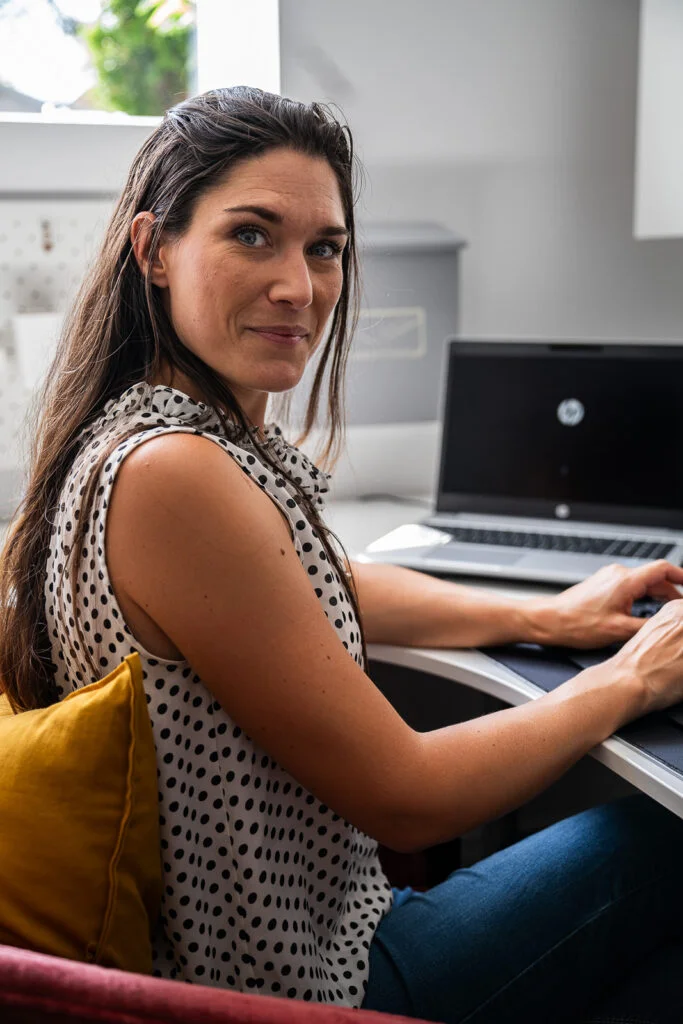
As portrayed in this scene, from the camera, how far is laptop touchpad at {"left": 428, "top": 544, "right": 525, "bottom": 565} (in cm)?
153

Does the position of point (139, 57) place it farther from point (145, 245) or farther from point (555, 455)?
point (145, 245)

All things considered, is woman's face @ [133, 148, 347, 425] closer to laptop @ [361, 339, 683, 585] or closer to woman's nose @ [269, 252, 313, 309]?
woman's nose @ [269, 252, 313, 309]

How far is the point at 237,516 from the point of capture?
86 centimetres

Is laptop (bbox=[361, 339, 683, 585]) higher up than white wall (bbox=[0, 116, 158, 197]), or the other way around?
white wall (bbox=[0, 116, 158, 197])

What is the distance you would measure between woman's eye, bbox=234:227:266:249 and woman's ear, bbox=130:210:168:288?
8 cm

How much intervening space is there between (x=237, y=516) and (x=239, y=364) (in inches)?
8.8

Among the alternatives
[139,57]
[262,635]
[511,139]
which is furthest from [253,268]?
[139,57]

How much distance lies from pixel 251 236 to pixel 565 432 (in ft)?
2.83

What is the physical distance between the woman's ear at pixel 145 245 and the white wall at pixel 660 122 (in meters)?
1.07

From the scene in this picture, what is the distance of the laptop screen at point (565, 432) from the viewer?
1.69 m

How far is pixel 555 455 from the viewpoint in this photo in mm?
1763

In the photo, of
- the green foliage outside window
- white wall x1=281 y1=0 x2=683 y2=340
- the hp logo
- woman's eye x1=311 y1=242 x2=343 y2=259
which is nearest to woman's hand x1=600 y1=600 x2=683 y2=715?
woman's eye x1=311 y1=242 x2=343 y2=259

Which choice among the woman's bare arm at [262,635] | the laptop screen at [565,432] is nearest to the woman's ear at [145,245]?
the woman's bare arm at [262,635]

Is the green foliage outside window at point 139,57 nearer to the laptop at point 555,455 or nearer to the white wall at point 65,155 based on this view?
the white wall at point 65,155
